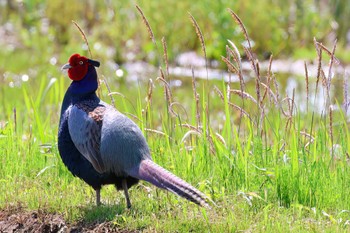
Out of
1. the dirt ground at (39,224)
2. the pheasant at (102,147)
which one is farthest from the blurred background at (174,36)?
the dirt ground at (39,224)

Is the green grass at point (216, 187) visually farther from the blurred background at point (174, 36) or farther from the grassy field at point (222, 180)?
the blurred background at point (174, 36)

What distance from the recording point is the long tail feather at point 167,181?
4.90m

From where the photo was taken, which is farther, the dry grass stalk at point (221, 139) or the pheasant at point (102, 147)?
the dry grass stalk at point (221, 139)

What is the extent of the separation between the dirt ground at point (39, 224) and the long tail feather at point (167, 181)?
0.36 m

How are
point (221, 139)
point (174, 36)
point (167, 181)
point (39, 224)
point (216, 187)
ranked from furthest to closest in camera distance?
point (174, 36), point (221, 139), point (216, 187), point (39, 224), point (167, 181)

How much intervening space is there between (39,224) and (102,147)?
610 mm

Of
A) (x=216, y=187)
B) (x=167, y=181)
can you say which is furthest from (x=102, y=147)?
(x=216, y=187)

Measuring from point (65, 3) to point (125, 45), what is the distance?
4.60ft

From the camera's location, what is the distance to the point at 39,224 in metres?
5.27

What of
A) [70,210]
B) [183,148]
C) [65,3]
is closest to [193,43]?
[65,3]

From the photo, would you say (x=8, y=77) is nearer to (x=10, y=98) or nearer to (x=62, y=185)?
(x=10, y=98)

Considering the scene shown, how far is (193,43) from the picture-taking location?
539 inches

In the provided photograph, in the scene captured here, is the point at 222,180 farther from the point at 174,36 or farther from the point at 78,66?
the point at 174,36

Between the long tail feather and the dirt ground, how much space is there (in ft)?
1.19
